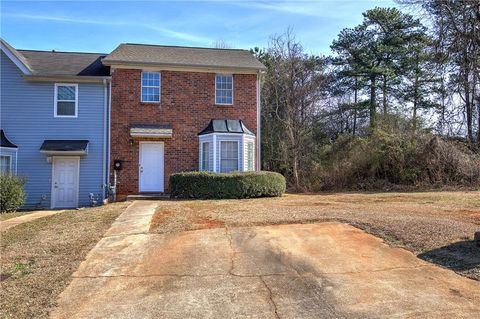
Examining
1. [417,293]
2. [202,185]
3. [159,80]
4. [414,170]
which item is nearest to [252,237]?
[417,293]

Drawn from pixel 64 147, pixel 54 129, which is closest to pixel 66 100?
pixel 54 129

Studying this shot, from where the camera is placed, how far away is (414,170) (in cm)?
1848

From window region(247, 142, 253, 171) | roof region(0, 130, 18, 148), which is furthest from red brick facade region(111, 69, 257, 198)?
roof region(0, 130, 18, 148)

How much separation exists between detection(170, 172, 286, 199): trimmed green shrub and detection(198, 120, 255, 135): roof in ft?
9.38

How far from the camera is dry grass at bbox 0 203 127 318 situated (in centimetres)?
488

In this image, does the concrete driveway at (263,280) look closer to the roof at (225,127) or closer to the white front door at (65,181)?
the roof at (225,127)

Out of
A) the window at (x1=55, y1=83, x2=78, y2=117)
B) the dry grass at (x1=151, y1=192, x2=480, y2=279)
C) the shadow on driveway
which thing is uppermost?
the window at (x1=55, y1=83, x2=78, y2=117)

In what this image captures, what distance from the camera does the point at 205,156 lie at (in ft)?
58.0

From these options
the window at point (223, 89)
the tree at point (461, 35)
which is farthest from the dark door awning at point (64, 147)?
the tree at point (461, 35)

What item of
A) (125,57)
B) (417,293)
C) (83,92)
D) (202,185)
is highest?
(125,57)

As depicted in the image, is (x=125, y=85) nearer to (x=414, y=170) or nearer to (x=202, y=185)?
(x=202, y=185)

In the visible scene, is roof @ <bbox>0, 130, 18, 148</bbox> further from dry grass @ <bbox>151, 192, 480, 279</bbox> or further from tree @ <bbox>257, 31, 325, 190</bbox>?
tree @ <bbox>257, 31, 325, 190</bbox>

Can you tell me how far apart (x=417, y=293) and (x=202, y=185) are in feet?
34.7

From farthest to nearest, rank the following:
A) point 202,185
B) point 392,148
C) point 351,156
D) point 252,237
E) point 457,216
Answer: point 351,156 < point 392,148 < point 202,185 < point 457,216 < point 252,237
